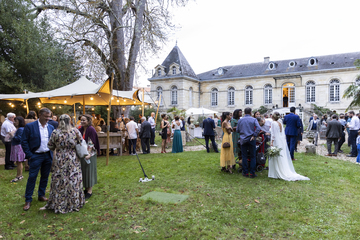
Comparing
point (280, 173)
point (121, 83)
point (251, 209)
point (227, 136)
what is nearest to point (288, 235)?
point (251, 209)

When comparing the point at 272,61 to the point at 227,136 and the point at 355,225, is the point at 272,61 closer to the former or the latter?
the point at 227,136

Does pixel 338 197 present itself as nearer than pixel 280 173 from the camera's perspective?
Yes

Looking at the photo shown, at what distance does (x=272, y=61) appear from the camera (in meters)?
33.1

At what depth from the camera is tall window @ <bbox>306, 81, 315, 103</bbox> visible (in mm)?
30375

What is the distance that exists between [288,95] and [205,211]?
31.5m

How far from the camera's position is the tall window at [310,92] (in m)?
30.4

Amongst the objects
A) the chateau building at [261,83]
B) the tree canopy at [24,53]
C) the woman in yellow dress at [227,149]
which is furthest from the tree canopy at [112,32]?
the chateau building at [261,83]

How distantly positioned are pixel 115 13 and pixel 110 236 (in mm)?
11635

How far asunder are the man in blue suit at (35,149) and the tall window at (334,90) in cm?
3297

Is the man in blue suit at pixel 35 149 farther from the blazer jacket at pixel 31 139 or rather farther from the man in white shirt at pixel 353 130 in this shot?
the man in white shirt at pixel 353 130

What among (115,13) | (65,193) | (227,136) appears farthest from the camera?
(115,13)

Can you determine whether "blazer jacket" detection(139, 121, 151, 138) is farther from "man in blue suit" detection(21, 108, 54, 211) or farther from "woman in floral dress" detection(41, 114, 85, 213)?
"woman in floral dress" detection(41, 114, 85, 213)

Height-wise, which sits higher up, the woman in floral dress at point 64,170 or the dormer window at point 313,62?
the dormer window at point 313,62

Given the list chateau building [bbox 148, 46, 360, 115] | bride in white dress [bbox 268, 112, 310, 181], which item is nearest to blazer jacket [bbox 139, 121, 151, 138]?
bride in white dress [bbox 268, 112, 310, 181]
